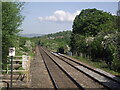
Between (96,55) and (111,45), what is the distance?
5.53 meters

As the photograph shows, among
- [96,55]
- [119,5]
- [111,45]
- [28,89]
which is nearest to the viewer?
[28,89]

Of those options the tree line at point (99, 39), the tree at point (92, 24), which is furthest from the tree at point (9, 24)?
the tree at point (92, 24)

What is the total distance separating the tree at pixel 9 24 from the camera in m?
12.7

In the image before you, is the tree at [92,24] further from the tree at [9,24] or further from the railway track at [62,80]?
the tree at [9,24]

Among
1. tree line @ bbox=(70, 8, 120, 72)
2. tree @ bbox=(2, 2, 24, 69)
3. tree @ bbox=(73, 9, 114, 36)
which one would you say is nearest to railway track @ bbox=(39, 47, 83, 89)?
tree @ bbox=(2, 2, 24, 69)

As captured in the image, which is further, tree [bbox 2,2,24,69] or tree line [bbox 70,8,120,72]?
tree line [bbox 70,8,120,72]

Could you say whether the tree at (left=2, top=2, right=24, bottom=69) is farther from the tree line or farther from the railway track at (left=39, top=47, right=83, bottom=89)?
the tree line

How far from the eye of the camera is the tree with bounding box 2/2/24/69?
12.7m

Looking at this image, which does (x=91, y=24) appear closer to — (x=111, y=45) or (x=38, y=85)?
(x=111, y=45)

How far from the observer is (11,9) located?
13086 millimetres

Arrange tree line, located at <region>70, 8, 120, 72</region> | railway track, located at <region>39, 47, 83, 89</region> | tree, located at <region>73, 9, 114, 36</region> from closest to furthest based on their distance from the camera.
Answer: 1. railway track, located at <region>39, 47, 83, 89</region>
2. tree line, located at <region>70, 8, 120, 72</region>
3. tree, located at <region>73, 9, 114, 36</region>

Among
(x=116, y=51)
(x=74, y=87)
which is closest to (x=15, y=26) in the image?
(x=74, y=87)

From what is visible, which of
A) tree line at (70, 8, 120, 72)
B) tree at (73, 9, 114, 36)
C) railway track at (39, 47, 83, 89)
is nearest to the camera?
railway track at (39, 47, 83, 89)

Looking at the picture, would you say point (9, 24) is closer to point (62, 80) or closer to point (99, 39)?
point (62, 80)
